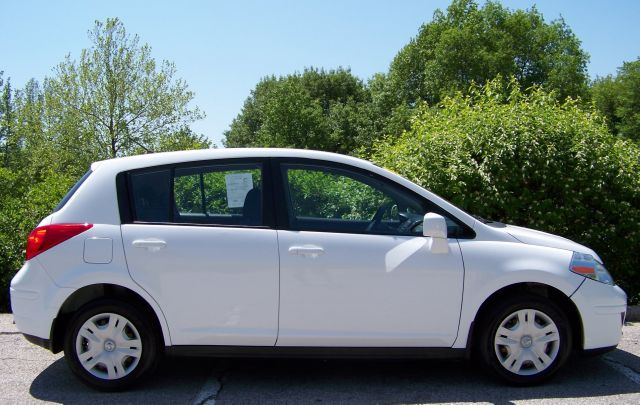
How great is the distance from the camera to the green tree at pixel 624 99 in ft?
177

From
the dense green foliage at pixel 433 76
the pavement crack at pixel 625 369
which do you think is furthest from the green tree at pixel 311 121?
the pavement crack at pixel 625 369

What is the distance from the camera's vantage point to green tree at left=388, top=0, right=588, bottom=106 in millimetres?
44969

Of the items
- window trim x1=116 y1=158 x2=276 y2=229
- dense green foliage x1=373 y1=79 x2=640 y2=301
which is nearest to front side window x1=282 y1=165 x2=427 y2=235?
window trim x1=116 y1=158 x2=276 y2=229

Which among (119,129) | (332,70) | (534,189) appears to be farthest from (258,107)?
(534,189)

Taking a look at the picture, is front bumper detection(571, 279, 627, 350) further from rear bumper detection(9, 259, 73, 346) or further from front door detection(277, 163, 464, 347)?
rear bumper detection(9, 259, 73, 346)

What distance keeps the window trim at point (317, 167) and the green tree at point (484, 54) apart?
1551 inches

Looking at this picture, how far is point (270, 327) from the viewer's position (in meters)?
4.41

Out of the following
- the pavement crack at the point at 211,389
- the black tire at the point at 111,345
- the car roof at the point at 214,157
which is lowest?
the pavement crack at the point at 211,389

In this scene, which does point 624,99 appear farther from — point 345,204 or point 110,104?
point 345,204

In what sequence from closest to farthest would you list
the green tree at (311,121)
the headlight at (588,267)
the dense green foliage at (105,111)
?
1. the headlight at (588,267)
2. the dense green foliage at (105,111)
3. the green tree at (311,121)

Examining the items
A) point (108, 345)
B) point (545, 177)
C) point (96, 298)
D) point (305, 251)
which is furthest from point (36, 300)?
point (545, 177)

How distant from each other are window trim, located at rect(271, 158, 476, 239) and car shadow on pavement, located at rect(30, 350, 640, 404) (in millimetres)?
1120

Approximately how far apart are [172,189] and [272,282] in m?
1.00

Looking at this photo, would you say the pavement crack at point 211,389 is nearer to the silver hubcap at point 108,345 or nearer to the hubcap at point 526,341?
the silver hubcap at point 108,345
